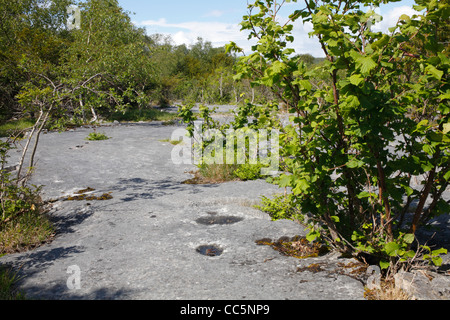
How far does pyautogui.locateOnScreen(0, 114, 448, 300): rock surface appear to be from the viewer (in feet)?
10.0

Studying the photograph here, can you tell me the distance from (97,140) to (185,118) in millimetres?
6467

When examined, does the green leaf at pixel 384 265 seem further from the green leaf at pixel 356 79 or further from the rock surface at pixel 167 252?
the green leaf at pixel 356 79

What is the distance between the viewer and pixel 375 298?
9.08ft

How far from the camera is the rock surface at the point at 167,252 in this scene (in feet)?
10.0

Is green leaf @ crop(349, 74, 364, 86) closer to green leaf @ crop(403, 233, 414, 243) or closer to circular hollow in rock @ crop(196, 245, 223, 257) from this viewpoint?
green leaf @ crop(403, 233, 414, 243)

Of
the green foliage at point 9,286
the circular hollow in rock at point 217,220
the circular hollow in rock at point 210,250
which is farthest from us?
the circular hollow in rock at point 217,220

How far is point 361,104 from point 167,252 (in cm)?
255

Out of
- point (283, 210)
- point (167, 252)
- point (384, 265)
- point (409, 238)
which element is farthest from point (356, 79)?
point (167, 252)

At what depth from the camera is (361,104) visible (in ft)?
8.06

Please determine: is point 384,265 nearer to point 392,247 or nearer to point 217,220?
point 392,247

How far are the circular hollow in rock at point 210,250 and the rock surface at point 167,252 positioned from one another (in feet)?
0.04

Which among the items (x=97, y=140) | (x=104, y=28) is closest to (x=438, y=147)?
(x=97, y=140)

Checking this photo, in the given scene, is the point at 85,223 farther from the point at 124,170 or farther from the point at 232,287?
the point at 124,170

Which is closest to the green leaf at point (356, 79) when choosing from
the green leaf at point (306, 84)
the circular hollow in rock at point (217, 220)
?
the green leaf at point (306, 84)
